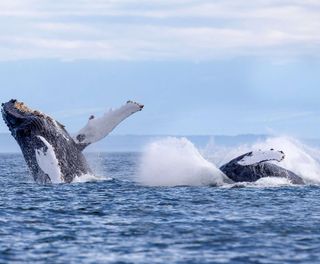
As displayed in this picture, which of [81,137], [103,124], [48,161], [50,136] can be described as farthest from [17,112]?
[103,124]

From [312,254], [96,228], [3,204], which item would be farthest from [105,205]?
[312,254]

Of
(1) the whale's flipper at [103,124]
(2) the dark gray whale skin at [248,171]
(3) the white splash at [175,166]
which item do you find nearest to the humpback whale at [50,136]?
(1) the whale's flipper at [103,124]

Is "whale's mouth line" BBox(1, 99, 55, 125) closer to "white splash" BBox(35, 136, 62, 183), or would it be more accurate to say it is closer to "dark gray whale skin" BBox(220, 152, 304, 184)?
"white splash" BBox(35, 136, 62, 183)

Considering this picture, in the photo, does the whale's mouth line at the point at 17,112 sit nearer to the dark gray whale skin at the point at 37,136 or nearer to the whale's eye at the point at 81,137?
the dark gray whale skin at the point at 37,136

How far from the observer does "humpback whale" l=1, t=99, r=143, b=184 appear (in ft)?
98.8

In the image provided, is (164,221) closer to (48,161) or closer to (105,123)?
(105,123)

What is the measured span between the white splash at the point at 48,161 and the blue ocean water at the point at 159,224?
0.63 m

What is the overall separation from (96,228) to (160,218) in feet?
7.82

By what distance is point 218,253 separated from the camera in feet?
59.1

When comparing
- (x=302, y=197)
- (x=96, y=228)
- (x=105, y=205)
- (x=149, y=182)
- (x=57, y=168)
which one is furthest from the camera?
(x=149, y=182)

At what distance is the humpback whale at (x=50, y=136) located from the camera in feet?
98.8

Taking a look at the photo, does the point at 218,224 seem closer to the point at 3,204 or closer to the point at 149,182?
the point at 3,204

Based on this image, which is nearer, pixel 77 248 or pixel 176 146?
pixel 77 248

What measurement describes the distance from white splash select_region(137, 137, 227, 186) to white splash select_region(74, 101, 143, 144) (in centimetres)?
395
